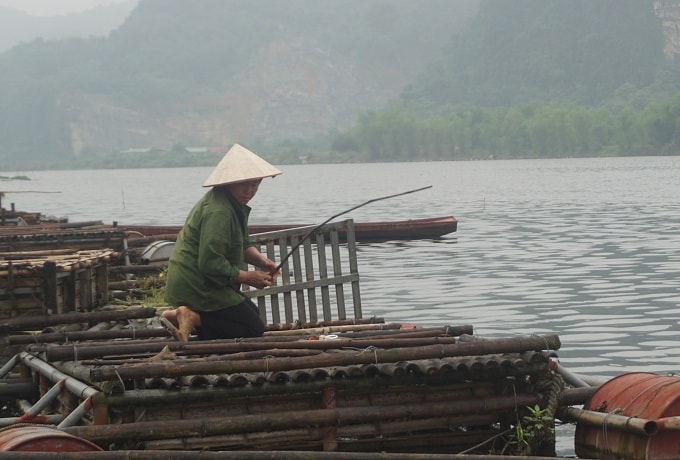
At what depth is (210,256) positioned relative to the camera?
9.17 meters

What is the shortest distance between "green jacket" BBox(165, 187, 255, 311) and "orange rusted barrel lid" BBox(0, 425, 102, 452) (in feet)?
7.39

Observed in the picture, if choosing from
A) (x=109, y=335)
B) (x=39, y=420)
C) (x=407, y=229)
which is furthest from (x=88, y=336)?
(x=407, y=229)

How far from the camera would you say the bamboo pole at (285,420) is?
25.3 feet

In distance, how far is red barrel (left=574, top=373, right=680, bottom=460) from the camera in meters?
8.02

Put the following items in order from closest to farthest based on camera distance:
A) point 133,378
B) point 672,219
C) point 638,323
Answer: point 133,378
point 638,323
point 672,219

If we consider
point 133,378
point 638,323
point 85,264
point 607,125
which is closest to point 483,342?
point 133,378

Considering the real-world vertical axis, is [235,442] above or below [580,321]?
above

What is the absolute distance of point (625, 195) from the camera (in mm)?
67438

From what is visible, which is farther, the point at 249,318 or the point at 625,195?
the point at 625,195

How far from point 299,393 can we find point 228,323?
1.42 m

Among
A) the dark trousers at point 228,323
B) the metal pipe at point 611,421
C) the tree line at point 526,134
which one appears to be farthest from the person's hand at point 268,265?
the tree line at point 526,134

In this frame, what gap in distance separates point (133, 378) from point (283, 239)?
5735mm

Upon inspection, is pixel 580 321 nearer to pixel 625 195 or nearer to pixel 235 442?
pixel 235 442

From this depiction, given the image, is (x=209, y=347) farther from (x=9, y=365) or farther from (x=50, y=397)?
(x=9, y=365)
